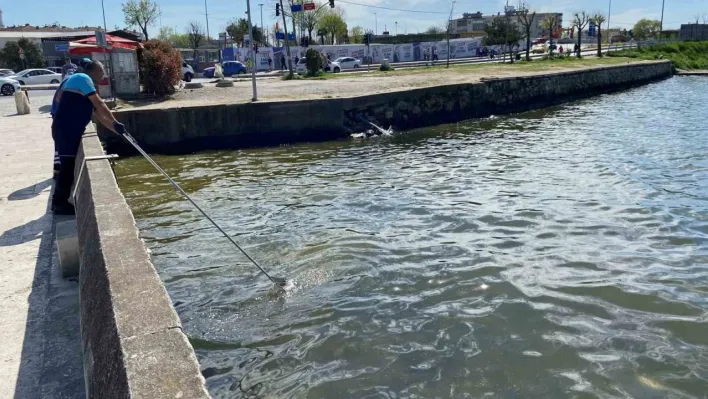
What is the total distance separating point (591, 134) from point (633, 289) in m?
11.8

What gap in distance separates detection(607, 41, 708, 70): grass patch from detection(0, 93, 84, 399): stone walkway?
5165 cm

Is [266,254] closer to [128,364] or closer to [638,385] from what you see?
[638,385]

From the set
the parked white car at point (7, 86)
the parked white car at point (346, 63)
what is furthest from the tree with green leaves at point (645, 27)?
the parked white car at point (7, 86)

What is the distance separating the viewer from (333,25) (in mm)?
82000

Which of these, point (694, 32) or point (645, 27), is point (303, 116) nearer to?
point (694, 32)

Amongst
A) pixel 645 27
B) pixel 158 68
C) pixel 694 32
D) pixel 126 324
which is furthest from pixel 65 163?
pixel 645 27

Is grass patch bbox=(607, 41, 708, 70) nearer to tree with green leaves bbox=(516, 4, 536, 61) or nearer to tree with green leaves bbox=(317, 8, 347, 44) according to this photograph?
tree with green leaves bbox=(516, 4, 536, 61)

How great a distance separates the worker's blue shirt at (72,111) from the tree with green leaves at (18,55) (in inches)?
2140

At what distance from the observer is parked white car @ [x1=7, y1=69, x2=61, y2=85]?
3606cm

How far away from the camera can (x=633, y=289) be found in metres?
5.95

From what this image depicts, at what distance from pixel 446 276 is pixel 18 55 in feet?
192

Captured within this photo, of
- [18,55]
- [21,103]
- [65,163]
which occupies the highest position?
[18,55]

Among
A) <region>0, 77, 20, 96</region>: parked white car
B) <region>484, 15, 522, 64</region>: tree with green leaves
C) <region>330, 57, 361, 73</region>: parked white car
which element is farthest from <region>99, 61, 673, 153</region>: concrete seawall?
<region>484, 15, 522, 64</region>: tree with green leaves

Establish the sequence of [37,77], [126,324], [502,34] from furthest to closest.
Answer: [502,34]
[37,77]
[126,324]
